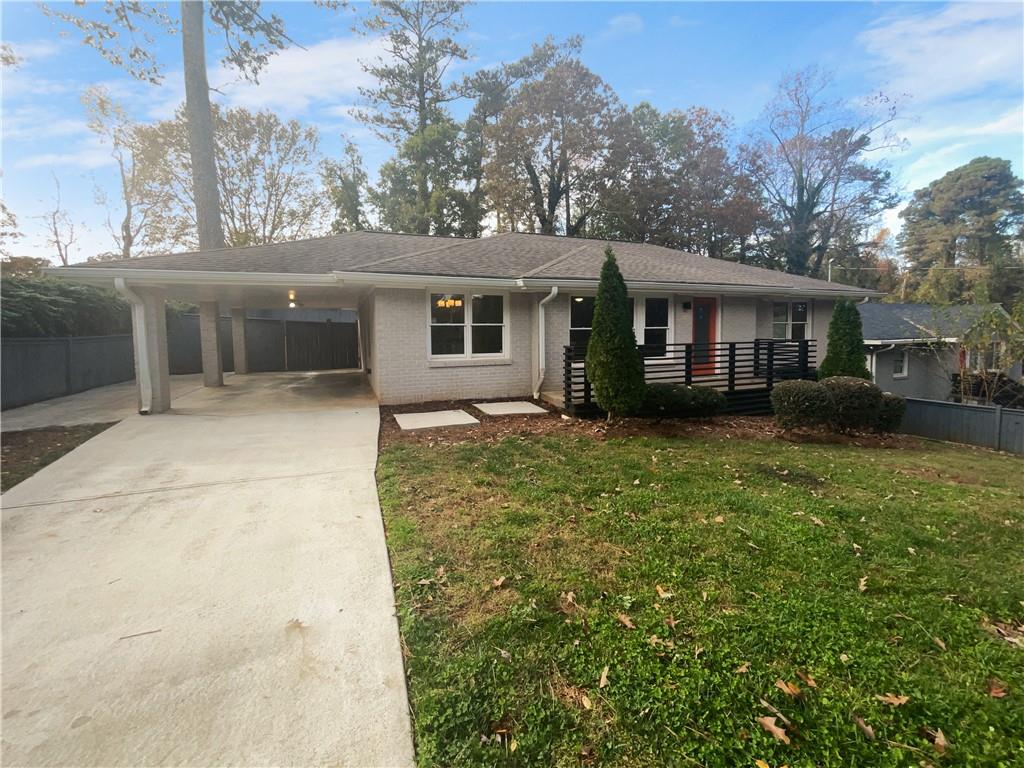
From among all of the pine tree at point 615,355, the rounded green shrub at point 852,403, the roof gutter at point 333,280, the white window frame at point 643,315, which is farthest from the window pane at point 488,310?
the rounded green shrub at point 852,403

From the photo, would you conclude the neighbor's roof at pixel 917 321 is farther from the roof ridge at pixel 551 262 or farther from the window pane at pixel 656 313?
the roof ridge at pixel 551 262

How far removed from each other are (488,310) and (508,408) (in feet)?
7.73

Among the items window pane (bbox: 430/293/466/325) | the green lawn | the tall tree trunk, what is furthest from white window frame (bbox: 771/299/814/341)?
the tall tree trunk

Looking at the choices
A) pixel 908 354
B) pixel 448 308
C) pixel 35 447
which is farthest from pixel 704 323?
pixel 35 447

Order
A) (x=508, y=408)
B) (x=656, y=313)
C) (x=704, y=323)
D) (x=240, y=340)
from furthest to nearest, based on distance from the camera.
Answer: (x=240, y=340) → (x=704, y=323) → (x=656, y=313) → (x=508, y=408)

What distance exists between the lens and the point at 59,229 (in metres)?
22.5

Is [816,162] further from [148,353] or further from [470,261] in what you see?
[148,353]

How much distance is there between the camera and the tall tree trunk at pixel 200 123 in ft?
43.8

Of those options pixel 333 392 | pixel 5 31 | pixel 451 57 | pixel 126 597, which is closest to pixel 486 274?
pixel 333 392

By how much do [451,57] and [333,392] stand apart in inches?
899

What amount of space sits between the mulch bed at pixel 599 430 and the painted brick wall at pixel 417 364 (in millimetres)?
667

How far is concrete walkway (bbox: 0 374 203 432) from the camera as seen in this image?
7891 millimetres

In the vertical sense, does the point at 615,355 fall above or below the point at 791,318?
below

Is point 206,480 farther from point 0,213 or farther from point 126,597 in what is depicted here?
point 0,213
